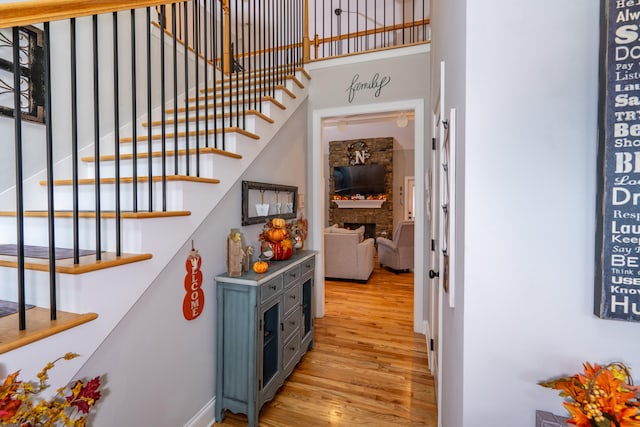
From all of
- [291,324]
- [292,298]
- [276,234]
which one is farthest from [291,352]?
[276,234]

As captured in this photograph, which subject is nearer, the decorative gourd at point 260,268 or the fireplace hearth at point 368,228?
the decorative gourd at point 260,268

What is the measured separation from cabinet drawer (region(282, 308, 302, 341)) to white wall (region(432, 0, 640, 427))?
56.8 inches

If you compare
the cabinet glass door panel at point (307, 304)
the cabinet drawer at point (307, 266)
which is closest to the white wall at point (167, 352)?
the cabinet drawer at point (307, 266)

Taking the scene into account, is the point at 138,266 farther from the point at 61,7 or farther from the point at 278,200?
the point at 278,200

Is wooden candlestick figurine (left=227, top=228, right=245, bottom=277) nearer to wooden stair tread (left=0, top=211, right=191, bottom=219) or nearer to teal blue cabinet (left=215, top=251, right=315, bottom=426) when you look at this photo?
teal blue cabinet (left=215, top=251, right=315, bottom=426)

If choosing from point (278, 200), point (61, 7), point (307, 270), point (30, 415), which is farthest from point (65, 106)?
point (307, 270)

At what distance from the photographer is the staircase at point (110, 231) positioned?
99cm

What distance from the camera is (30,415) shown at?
73cm

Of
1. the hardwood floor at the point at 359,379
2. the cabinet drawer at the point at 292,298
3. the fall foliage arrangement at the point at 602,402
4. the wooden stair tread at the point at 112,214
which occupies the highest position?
the wooden stair tread at the point at 112,214

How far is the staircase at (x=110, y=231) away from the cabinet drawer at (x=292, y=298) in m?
0.97

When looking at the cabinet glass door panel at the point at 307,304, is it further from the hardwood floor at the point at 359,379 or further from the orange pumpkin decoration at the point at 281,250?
the orange pumpkin decoration at the point at 281,250

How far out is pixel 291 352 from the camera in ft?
7.74

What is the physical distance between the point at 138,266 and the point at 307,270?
165cm

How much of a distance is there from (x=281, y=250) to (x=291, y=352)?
2.66ft
